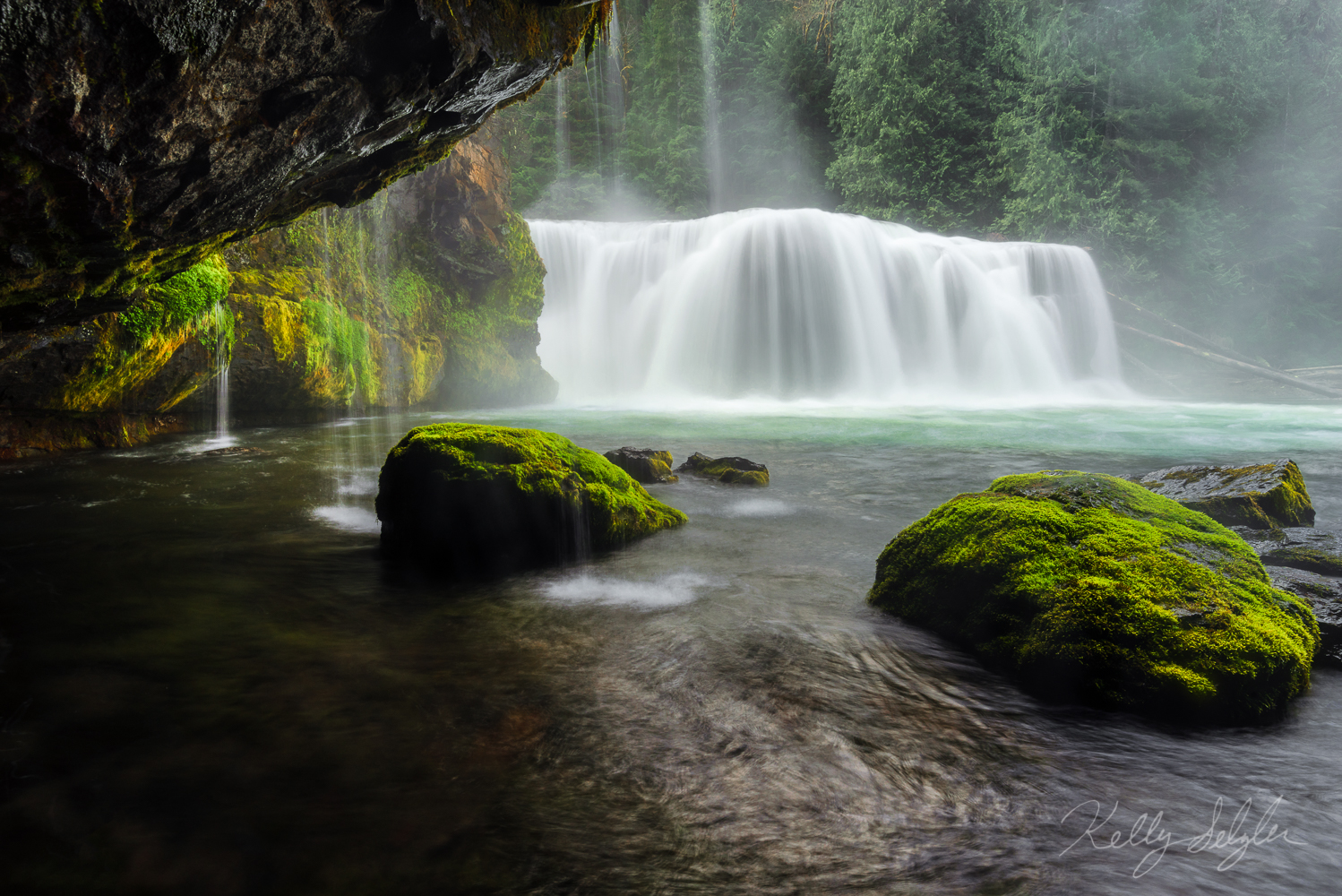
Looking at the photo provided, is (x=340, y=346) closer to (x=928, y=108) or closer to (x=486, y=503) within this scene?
(x=486, y=503)

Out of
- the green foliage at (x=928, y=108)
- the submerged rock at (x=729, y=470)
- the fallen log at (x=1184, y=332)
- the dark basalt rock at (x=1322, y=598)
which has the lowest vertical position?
the dark basalt rock at (x=1322, y=598)

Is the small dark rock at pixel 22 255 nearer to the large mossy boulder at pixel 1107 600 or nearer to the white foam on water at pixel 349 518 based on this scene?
the white foam on water at pixel 349 518

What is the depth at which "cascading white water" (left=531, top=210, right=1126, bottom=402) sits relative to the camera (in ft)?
80.1

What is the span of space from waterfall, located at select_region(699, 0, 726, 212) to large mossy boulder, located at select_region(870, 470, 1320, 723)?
36421 millimetres

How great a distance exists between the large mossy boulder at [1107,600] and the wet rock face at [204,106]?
401cm

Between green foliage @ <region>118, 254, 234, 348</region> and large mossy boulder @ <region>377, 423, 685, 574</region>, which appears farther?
green foliage @ <region>118, 254, 234, 348</region>

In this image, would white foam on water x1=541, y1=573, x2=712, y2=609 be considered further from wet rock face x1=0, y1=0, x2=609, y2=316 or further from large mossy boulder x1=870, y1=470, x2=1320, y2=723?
wet rock face x1=0, y1=0, x2=609, y2=316

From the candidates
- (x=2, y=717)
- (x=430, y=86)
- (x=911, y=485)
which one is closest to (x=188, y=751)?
(x=2, y=717)

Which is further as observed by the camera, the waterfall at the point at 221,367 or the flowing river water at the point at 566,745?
the waterfall at the point at 221,367

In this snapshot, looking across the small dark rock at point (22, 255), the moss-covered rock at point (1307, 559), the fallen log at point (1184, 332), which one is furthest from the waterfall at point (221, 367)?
the fallen log at point (1184, 332)

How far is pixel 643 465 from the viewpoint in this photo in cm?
866

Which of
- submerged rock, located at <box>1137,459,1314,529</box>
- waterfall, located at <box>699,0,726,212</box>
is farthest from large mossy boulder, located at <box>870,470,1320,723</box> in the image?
waterfall, located at <box>699,0,726,212</box>

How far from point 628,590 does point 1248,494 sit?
5.48 m

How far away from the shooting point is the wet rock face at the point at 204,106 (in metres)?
2.81
